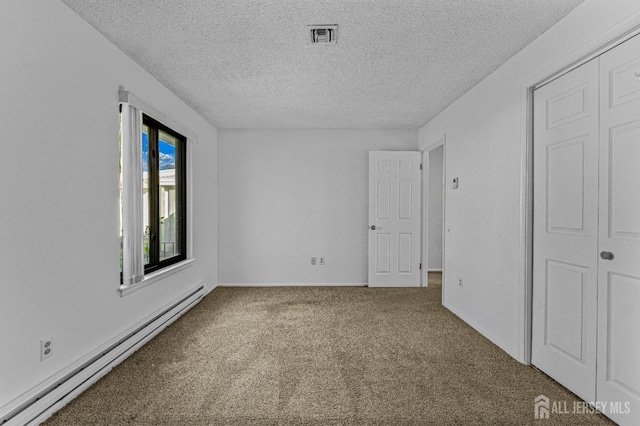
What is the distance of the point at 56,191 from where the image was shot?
78.8 inches

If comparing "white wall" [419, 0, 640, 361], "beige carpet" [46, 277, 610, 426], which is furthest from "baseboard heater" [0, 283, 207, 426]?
"white wall" [419, 0, 640, 361]

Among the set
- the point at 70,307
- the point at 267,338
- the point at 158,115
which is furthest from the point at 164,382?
the point at 158,115

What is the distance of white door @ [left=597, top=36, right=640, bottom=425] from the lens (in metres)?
1.75

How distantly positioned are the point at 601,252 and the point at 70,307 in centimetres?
328

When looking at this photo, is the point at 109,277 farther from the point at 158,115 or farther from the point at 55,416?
the point at 158,115

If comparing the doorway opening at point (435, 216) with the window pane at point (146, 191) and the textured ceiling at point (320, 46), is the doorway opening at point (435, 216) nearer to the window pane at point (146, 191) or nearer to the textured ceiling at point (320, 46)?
the textured ceiling at point (320, 46)

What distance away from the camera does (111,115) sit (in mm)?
2555

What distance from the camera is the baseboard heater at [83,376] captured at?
5.79 ft

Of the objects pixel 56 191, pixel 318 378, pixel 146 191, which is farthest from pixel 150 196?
pixel 318 378

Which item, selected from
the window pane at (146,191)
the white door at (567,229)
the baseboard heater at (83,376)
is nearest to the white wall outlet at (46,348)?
the baseboard heater at (83,376)

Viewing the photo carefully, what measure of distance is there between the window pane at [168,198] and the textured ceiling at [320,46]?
23.3 inches

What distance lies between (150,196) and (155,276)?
826 mm

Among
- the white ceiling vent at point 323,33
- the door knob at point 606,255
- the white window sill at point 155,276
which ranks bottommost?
the white window sill at point 155,276

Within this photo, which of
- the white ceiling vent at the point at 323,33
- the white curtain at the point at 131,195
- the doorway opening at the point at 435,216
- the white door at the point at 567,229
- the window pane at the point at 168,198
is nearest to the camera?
the white door at the point at 567,229
